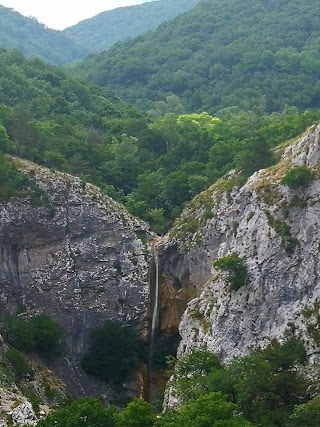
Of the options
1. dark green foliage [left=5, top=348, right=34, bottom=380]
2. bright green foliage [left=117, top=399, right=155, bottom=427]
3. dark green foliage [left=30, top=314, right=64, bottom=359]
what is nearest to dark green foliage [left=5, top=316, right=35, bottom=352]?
dark green foliage [left=30, top=314, right=64, bottom=359]

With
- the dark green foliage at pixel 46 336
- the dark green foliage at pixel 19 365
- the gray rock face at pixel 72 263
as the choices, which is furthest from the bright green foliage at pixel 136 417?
the gray rock face at pixel 72 263

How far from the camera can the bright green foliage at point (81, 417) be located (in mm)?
25703

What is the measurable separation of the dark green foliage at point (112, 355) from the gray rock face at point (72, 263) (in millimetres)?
706

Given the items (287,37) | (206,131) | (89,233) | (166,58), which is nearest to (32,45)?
(166,58)

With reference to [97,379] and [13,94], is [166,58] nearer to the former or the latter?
[13,94]

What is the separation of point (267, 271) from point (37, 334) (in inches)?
581

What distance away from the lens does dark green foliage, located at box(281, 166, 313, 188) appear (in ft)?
124

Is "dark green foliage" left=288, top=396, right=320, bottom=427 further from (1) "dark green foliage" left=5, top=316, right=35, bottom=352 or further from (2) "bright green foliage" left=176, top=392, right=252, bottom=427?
(1) "dark green foliage" left=5, top=316, right=35, bottom=352

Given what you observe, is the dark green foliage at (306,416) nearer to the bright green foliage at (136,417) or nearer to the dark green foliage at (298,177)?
the bright green foliage at (136,417)

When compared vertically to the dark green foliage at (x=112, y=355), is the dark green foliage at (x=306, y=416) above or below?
below

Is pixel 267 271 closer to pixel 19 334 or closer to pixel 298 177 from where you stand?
pixel 298 177

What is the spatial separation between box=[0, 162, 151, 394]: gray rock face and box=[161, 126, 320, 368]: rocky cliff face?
19.8ft

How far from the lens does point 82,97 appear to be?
7875cm

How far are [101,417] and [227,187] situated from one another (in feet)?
71.6
